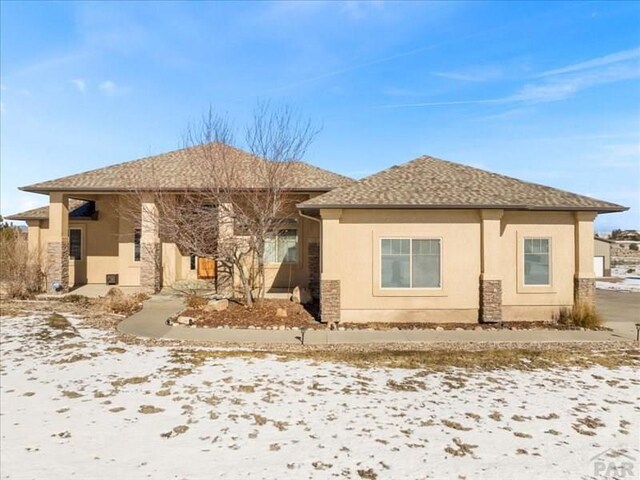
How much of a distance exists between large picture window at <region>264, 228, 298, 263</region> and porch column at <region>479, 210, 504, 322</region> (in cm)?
742

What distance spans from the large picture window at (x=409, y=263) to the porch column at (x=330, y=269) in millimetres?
1392

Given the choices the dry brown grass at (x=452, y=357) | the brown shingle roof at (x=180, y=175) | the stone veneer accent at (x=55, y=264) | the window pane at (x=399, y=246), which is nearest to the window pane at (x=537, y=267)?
the dry brown grass at (x=452, y=357)

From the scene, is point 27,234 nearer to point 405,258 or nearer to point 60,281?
point 60,281

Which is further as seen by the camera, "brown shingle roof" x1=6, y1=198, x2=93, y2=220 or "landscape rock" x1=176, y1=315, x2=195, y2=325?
"brown shingle roof" x1=6, y1=198, x2=93, y2=220

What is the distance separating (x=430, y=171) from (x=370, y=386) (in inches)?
372

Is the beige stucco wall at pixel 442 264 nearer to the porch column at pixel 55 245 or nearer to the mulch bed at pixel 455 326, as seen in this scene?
the mulch bed at pixel 455 326

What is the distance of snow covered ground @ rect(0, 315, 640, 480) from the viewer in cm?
439

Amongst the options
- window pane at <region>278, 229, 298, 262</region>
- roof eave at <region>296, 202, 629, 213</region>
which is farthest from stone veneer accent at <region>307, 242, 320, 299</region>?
roof eave at <region>296, 202, 629, 213</region>

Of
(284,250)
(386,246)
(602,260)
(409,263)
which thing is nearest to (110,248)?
(284,250)

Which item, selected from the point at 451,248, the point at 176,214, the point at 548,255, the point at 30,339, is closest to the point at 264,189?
the point at 176,214

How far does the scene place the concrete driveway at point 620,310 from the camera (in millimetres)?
11450

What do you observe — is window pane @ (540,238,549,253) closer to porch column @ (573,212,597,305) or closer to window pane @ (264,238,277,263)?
porch column @ (573,212,597,305)

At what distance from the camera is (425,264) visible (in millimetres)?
11727

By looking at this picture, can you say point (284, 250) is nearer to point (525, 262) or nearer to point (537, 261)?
point (525, 262)
